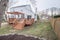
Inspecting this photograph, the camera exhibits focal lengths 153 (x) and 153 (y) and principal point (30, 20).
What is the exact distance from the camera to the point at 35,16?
2.42m

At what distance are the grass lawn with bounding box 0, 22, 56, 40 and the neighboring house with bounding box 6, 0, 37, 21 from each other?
160 mm

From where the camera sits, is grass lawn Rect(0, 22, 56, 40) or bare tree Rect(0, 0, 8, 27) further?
bare tree Rect(0, 0, 8, 27)

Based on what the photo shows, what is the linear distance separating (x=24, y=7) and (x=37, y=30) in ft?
1.43

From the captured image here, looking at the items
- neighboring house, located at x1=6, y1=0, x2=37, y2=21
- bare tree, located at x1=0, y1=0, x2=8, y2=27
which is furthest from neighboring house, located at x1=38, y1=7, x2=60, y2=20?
bare tree, located at x1=0, y1=0, x2=8, y2=27

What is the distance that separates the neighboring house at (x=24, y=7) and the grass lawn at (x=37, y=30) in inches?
6.3

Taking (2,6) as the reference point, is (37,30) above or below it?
below

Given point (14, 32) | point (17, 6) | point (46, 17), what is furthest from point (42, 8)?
point (14, 32)

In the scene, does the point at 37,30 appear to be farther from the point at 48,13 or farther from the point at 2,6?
the point at 2,6

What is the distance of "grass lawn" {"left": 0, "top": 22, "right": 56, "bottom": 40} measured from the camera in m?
2.15

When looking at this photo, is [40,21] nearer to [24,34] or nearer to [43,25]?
[43,25]

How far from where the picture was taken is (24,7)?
243cm

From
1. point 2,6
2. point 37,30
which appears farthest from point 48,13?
point 2,6

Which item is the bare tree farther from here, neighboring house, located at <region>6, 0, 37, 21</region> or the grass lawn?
the grass lawn

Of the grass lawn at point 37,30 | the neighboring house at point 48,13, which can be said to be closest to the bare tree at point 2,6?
the grass lawn at point 37,30
